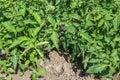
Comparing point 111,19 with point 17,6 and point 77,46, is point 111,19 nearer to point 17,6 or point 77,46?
point 77,46

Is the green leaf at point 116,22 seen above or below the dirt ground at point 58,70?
above

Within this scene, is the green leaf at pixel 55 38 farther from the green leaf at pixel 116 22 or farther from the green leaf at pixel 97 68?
the green leaf at pixel 116 22

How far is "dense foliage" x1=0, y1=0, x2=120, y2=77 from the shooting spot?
3047mm

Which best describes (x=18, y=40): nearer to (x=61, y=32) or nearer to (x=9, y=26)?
(x=9, y=26)

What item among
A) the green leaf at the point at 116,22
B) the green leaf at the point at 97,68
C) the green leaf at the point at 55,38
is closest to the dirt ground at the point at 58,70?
the green leaf at the point at 97,68

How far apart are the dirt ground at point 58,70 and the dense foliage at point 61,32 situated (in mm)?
87

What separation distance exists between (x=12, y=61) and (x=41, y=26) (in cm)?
46

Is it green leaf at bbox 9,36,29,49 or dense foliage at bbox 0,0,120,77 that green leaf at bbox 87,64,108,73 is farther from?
green leaf at bbox 9,36,29,49

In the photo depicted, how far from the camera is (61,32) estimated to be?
3248mm

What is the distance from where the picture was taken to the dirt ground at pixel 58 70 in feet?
10.7

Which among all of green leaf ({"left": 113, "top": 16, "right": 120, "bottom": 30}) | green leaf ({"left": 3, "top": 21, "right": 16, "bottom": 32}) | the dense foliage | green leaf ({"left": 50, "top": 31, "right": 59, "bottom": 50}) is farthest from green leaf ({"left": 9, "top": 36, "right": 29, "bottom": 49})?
green leaf ({"left": 113, "top": 16, "right": 120, "bottom": 30})

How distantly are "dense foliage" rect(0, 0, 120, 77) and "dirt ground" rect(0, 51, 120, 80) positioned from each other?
87 millimetres

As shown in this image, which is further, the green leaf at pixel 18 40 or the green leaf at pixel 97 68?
the green leaf at pixel 18 40

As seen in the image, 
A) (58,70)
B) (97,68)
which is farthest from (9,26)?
(97,68)
